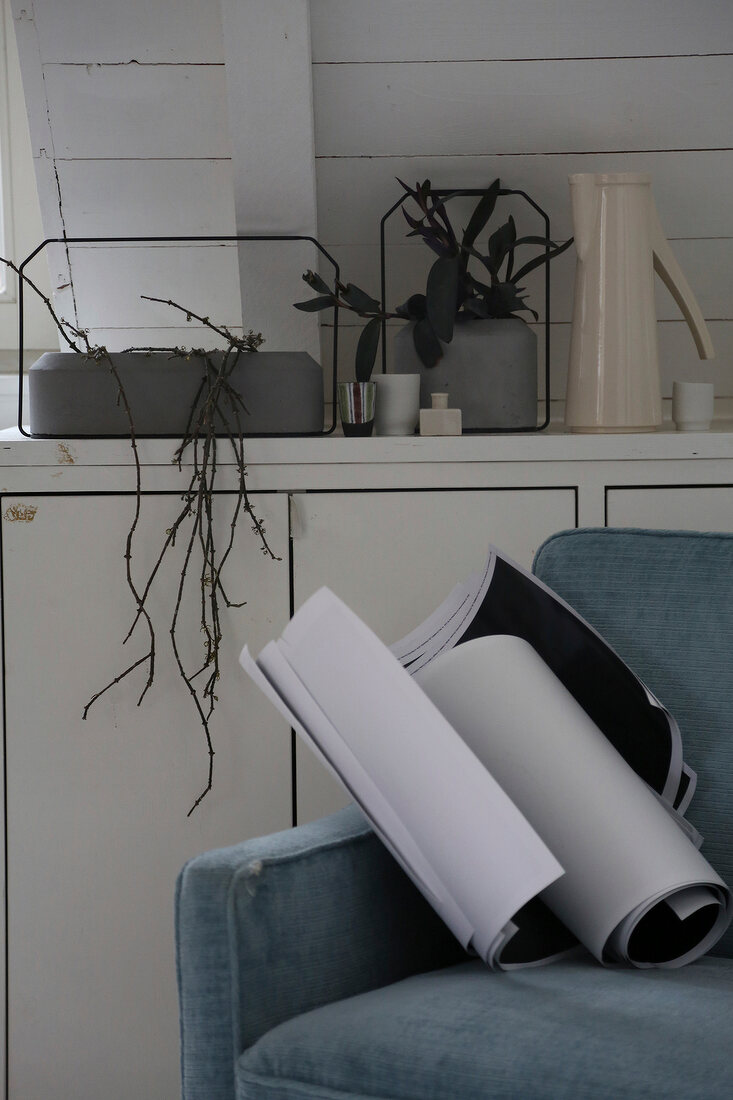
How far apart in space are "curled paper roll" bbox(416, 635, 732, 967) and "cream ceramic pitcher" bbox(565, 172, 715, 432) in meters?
0.57

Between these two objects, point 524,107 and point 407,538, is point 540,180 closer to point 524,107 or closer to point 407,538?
point 524,107

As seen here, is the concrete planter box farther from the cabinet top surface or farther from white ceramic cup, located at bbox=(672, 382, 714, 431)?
white ceramic cup, located at bbox=(672, 382, 714, 431)

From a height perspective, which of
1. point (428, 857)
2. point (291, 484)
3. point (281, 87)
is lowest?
point (428, 857)

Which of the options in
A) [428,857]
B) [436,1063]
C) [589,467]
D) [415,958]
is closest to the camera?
[436,1063]

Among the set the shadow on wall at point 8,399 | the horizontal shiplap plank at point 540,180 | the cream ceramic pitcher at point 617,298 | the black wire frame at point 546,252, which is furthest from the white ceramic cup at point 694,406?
the shadow on wall at point 8,399

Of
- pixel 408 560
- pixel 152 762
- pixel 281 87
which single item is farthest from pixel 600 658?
pixel 281 87

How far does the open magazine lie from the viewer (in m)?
0.81

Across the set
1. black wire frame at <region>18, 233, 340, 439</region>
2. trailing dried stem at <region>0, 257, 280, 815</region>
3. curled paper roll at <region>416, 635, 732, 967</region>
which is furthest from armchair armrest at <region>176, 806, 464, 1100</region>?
black wire frame at <region>18, 233, 340, 439</region>

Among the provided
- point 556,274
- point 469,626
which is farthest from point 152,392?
point 556,274

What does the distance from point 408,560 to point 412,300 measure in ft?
1.22

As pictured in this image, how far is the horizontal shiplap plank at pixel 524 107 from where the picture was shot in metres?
1.53

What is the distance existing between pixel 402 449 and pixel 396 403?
0.08 m

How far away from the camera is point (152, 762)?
55.5 inches

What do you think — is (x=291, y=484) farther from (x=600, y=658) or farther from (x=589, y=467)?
(x=600, y=658)
